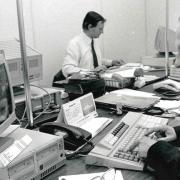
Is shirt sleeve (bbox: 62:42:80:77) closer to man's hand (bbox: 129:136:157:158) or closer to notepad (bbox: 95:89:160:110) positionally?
notepad (bbox: 95:89:160:110)

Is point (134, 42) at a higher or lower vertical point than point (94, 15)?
lower

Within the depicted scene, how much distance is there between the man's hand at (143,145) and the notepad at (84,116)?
0.91 feet

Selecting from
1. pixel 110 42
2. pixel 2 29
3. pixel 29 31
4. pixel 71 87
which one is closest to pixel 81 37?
pixel 29 31

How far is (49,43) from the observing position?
3893mm

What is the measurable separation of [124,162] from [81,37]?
2.71 metres

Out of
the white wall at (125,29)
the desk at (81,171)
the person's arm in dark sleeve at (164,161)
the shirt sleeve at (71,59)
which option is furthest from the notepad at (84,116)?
the white wall at (125,29)

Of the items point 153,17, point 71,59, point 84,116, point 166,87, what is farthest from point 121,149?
point 153,17

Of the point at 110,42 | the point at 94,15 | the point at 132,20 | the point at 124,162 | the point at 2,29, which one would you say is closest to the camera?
the point at 124,162

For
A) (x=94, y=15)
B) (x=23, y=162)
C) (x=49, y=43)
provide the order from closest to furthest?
1. (x=23, y=162)
2. (x=94, y=15)
3. (x=49, y=43)

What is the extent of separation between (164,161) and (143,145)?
0.12 metres

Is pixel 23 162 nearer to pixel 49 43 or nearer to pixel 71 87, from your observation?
pixel 71 87

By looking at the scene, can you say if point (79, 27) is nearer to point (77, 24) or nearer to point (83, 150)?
point (77, 24)

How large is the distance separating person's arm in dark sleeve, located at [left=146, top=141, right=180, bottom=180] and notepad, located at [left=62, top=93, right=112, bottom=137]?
1.24 feet

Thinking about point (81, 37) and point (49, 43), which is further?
point (49, 43)
